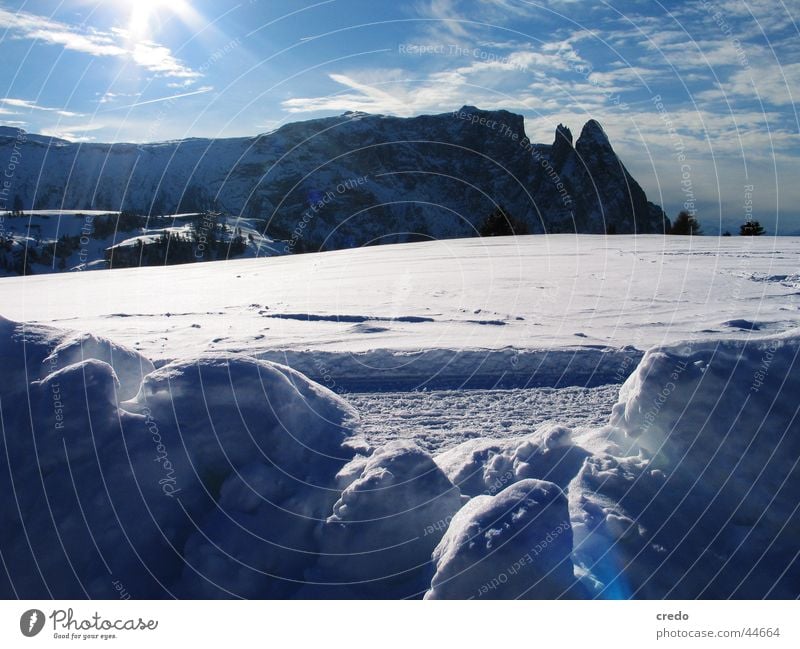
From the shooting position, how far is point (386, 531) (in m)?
3.45

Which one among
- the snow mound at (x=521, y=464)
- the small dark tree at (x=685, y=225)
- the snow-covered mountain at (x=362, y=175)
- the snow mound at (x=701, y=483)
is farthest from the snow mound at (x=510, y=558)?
the snow-covered mountain at (x=362, y=175)

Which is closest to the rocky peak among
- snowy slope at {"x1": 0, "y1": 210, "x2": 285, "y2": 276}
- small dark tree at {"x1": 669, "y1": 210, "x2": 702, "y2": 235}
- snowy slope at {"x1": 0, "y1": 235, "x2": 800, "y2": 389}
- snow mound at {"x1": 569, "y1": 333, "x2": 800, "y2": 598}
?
snowy slope at {"x1": 0, "y1": 210, "x2": 285, "y2": 276}

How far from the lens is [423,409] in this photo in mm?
5906

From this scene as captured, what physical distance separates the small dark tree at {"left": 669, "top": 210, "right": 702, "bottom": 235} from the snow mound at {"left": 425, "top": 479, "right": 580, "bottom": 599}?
79.3 feet

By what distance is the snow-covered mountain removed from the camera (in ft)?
354

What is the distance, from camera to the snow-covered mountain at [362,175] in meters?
108

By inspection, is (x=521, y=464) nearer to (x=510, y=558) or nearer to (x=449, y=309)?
(x=510, y=558)

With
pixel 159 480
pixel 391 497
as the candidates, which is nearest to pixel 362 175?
pixel 159 480

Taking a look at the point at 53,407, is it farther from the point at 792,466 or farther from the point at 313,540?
the point at 792,466

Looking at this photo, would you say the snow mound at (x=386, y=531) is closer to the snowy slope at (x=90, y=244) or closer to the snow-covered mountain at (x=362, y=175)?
the snowy slope at (x=90, y=244)

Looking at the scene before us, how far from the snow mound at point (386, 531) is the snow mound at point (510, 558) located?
32cm

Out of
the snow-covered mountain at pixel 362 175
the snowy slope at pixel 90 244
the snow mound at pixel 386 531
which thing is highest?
the snow-covered mountain at pixel 362 175

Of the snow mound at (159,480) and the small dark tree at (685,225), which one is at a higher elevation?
the small dark tree at (685,225)

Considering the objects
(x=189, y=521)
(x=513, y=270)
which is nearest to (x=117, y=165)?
(x=513, y=270)
